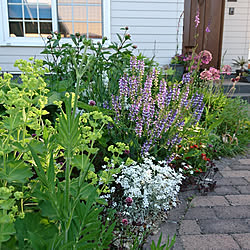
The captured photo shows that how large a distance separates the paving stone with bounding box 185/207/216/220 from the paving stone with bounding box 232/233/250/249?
10.0 inches

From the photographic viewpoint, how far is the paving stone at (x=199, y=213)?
2039 mm

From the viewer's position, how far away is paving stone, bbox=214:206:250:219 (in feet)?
6.75

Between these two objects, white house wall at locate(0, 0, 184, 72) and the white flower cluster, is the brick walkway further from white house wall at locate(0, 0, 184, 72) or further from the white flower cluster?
white house wall at locate(0, 0, 184, 72)

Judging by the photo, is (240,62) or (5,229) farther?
(240,62)

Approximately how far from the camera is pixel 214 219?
201cm

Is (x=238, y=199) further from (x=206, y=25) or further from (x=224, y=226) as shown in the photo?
(x=206, y=25)

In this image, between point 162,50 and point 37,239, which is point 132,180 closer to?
point 37,239

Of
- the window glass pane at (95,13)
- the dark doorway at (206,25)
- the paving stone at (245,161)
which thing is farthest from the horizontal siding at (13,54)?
the paving stone at (245,161)

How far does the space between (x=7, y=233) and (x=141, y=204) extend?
1.39 metres

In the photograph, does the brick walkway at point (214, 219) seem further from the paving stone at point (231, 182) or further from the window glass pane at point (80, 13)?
the window glass pane at point (80, 13)

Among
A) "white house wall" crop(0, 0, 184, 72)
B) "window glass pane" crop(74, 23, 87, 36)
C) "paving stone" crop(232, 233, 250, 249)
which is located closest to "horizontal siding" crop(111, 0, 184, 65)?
"white house wall" crop(0, 0, 184, 72)

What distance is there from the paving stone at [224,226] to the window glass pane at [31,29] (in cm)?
546

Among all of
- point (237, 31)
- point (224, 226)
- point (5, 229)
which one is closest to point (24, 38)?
point (224, 226)

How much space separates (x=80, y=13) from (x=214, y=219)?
5.46 m
